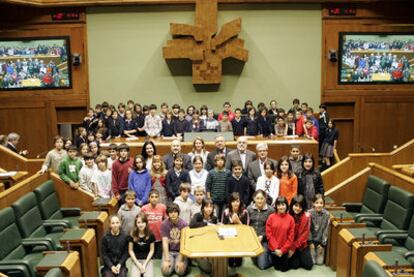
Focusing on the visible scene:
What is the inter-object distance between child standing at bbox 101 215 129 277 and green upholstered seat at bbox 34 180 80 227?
0.91 metres

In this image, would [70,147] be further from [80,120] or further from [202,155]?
[80,120]

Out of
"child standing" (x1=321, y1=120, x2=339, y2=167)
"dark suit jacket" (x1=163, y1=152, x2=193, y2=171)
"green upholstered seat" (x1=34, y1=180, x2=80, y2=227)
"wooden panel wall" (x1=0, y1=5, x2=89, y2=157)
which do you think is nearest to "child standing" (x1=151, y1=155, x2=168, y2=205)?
"dark suit jacket" (x1=163, y1=152, x2=193, y2=171)

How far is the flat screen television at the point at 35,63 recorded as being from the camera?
954 centimetres

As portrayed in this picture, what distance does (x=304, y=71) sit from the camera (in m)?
9.82

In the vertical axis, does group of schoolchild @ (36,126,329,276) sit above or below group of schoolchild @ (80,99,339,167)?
below

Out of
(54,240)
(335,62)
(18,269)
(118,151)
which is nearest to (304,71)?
(335,62)

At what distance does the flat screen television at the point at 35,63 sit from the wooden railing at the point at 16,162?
2597 mm

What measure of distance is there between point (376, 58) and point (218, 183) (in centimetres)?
572

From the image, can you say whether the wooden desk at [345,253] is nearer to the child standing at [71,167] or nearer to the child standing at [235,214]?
the child standing at [235,214]

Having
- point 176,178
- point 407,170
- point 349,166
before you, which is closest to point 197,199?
point 176,178

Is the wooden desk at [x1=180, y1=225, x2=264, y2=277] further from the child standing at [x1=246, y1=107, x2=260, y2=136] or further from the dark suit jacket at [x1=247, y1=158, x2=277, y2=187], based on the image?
the child standing at [x1=246, y1=107, x2=260, y2=136]

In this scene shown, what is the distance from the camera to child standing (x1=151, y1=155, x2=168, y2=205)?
584 cm

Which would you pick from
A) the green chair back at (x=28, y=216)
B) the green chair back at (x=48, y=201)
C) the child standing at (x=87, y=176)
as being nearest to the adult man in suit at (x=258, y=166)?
the child standing at (x=87, y=176)

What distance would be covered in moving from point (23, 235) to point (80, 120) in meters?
5.32
